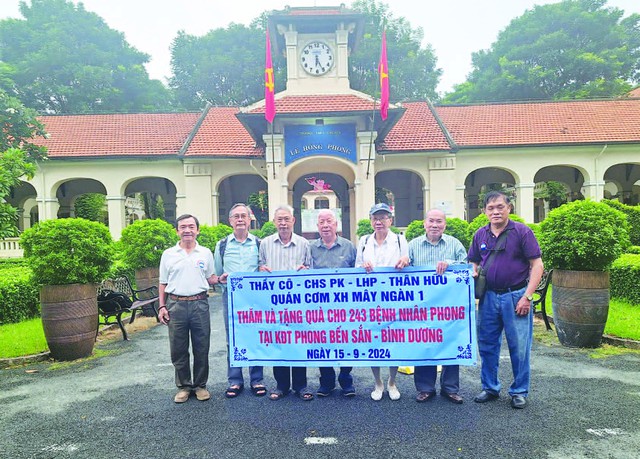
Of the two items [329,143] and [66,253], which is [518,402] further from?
[329,143]

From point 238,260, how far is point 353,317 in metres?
1.29

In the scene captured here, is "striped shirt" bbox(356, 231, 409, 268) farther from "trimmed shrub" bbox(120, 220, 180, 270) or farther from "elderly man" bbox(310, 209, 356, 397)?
"trimmed shrub" bbox(120, 220, 180, 270)

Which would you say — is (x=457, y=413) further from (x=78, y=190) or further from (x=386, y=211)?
(x=78, y=190)

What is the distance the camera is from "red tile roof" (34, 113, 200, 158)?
656 inches

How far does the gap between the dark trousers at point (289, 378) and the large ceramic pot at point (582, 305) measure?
348 cm

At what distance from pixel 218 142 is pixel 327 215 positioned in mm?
13997

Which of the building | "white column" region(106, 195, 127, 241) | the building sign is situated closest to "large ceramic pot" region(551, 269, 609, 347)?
the building

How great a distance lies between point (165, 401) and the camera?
3729 mm

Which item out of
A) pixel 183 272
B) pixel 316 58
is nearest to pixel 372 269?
pixel 183 272

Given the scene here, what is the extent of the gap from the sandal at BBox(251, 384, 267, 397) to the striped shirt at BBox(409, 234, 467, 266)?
192cm

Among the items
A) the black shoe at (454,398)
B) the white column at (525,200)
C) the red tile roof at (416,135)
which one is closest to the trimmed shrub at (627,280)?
the black shoe at (454,398)

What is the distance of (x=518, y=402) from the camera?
11.1ft

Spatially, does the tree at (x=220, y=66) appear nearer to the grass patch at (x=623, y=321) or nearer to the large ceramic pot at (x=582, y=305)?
the grass patch at (x=623, y=321)

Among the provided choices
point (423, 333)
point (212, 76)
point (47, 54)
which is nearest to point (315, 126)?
point (423, 333)
